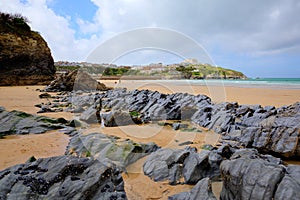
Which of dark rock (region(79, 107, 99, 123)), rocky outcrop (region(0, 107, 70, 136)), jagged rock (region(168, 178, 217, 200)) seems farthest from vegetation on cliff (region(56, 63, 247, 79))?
jagged rock (region(168, 178, 217, 200))

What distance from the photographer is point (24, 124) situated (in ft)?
17.3

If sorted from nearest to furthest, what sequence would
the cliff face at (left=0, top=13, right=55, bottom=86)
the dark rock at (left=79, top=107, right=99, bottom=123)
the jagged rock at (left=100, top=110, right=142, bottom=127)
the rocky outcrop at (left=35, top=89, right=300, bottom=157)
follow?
the rocky outcrop at (left=35, top=89, right=300, bottom=157)
the jagged rock at (left=100, top=110, right=142, bottom=127)
the dark rock at (left=79, top=107, right=99, bottom=123)
the cliff face at (left=0, top=13, right=55, bottom=86)

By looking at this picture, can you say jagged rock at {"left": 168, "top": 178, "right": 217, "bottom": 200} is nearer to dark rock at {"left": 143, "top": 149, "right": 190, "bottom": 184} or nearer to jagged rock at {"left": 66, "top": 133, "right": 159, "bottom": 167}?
dark rock at {"left": 143, "top": 149, "right": 190, "bottom": 184}

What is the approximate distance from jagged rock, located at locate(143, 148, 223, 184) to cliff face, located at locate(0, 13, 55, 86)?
2196 cm

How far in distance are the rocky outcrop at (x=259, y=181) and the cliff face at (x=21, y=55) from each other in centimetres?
2323

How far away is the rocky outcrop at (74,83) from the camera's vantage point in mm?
17531

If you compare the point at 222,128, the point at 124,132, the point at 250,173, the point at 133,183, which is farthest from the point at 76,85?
the point at 250,173

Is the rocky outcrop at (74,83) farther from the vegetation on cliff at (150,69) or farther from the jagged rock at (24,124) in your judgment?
the jagged rock at (24,124)

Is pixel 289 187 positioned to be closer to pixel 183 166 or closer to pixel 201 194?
pixel 201 194

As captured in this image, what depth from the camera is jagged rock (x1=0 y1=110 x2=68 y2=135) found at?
195 inches

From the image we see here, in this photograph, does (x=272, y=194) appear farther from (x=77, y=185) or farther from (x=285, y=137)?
(x=285, y=137)

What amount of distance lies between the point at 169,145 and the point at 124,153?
4.04 feet

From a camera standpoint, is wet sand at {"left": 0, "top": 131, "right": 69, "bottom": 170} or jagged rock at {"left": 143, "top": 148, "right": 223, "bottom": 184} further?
wet sand at {"left": 0, "top": 131, "right": 69, "bottom": 170}

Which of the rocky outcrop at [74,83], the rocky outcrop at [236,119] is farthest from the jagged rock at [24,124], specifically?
the rocky outcrop at [74,83]
